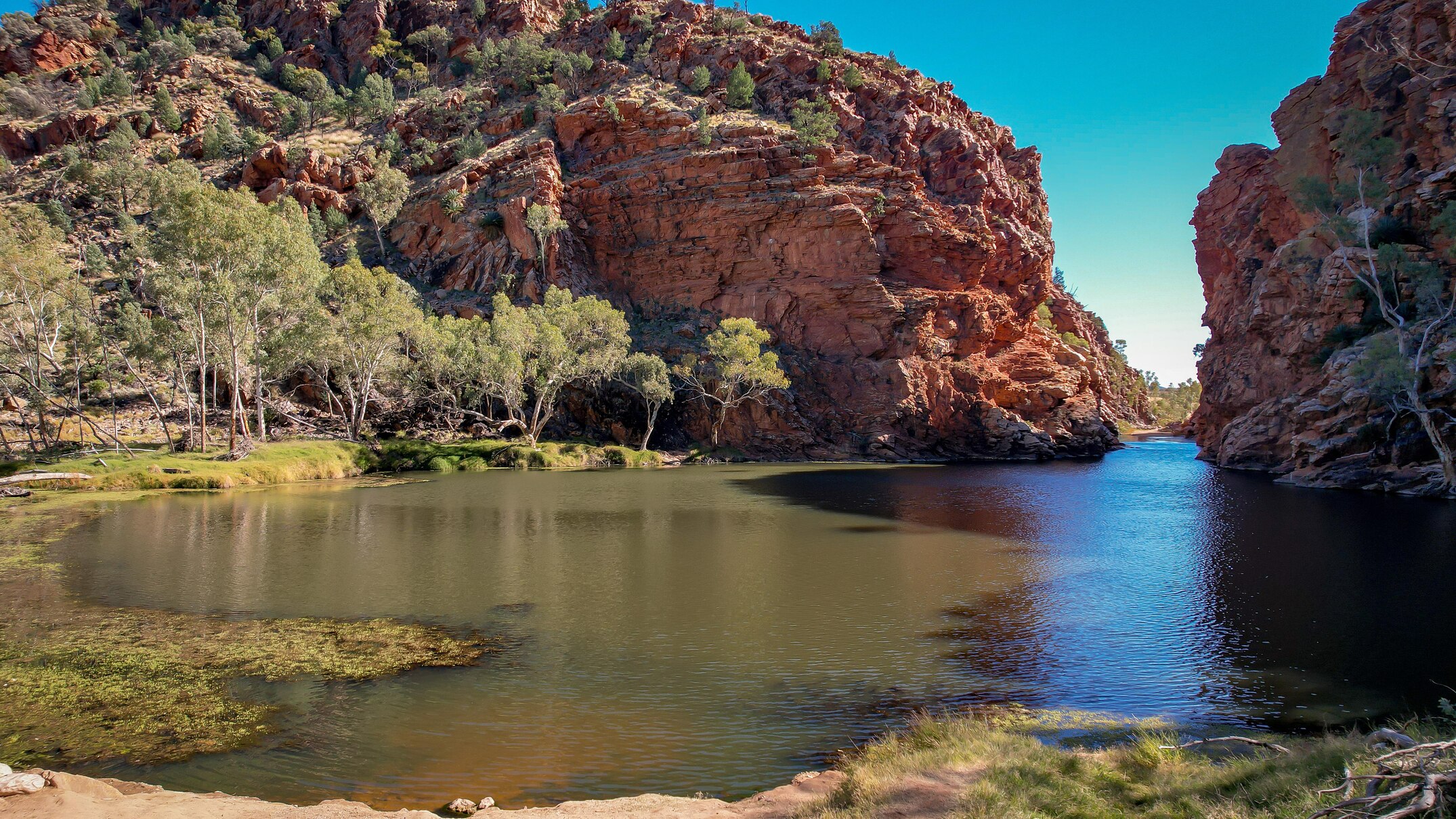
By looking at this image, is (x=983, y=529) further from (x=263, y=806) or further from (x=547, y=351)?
(x=547, y=351)

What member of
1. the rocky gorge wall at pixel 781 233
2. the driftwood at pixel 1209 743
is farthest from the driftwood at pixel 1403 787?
the rocky gorge wall at pixel 781 233

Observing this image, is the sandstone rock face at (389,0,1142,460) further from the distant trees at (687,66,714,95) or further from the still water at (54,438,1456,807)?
the still water at (54,438,1456,807)

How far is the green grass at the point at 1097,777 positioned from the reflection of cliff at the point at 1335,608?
326 cm

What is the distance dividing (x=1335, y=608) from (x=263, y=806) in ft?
61.6

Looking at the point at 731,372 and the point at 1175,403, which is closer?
the point at 731,372

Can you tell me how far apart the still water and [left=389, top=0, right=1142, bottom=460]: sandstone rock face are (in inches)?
1304

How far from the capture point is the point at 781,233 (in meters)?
67.7

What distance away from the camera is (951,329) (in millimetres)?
66250

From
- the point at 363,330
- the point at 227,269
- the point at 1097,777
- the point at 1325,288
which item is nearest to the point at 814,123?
the point at 1325,288

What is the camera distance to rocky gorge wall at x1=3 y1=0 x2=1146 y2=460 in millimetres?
63406

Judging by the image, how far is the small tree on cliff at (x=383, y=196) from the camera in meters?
71.2

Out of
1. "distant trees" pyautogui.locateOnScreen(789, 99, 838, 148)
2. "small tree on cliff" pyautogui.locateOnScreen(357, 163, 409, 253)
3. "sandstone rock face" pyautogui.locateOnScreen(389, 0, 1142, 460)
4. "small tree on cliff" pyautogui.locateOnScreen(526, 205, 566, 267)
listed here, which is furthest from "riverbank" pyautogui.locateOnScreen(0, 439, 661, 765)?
"distant trees" pyautogui.locateOnScreen(789, 99, 838, 148)

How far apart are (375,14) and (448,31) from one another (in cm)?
1078

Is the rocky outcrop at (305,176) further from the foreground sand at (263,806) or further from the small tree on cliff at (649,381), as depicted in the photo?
the foreground sand at (263,806)
